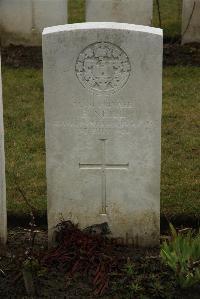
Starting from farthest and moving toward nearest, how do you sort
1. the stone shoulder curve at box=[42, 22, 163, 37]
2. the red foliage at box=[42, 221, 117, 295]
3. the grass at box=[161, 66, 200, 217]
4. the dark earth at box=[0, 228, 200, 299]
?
the grass at box=[161, 66, 200, 217] < the stone shoulder curve at box=[42, 22, 163, 37] < the red foliage at box=[42, 221, 117, 295] < the dark earth at box=[0, 228, 200, 299]

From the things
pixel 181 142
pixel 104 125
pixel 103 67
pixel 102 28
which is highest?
pixel 102 28

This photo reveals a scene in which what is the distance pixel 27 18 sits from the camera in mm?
10852

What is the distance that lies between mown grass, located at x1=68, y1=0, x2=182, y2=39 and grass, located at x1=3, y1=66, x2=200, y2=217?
1.80 metres

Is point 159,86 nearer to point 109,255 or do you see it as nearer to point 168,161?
point 109,255

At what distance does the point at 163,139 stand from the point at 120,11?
3.43m

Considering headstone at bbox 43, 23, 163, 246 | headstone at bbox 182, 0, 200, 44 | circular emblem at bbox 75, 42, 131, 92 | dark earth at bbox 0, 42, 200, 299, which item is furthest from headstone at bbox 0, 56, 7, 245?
headstone at bbox 182, 0, 200, 44

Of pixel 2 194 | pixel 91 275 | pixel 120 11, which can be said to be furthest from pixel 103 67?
pixel 120 11

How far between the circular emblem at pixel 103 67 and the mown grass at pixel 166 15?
627 centimetres

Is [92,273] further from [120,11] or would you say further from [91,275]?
[120,11]

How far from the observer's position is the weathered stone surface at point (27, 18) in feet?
35.4

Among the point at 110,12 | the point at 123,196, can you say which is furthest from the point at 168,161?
the point at 110,12

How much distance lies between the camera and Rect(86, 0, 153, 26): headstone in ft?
34.7

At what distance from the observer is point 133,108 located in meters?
5.21

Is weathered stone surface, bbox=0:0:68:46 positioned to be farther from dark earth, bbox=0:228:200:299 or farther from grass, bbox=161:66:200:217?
dark earth, bbox=0:228:200:299
